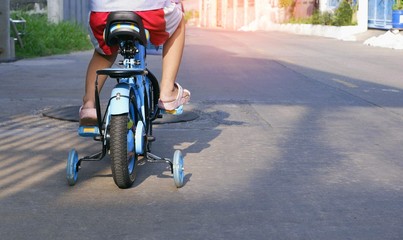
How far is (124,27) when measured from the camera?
5.02 meters

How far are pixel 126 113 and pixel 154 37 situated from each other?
0.68m

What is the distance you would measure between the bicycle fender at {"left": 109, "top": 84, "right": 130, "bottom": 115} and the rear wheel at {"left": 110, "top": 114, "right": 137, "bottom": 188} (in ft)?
0.10

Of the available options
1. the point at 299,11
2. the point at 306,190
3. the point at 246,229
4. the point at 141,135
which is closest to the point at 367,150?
the point at 306,190

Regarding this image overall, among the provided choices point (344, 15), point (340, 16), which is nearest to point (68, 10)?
point (344, 15)

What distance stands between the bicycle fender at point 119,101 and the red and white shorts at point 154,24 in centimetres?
48

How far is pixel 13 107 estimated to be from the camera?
29.0 ft

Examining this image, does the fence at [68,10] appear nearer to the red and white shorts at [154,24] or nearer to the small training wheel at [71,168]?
the red and white shorts at [154,24]

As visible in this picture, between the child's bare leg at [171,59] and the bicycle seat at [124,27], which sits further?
the child's bare leg at [171,59]

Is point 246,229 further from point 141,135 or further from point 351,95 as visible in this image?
point 351,95

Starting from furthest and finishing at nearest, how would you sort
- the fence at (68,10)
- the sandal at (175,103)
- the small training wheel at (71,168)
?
1. the fence at (68,10)
2. the sandal at (175,103)
3. the small training wheel at (71,168)

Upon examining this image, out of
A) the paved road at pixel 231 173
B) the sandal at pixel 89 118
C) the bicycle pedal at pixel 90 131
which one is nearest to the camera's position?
the paved road at pixel 231 173

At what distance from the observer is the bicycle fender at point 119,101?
485 cm

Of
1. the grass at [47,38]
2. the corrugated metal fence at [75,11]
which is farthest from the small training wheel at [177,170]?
the corrugated metal fence at [75,11]

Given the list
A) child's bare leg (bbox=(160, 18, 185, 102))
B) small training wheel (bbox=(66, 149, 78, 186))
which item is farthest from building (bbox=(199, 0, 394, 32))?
small training wheel (bbox=(66, 149, 78, 186))
